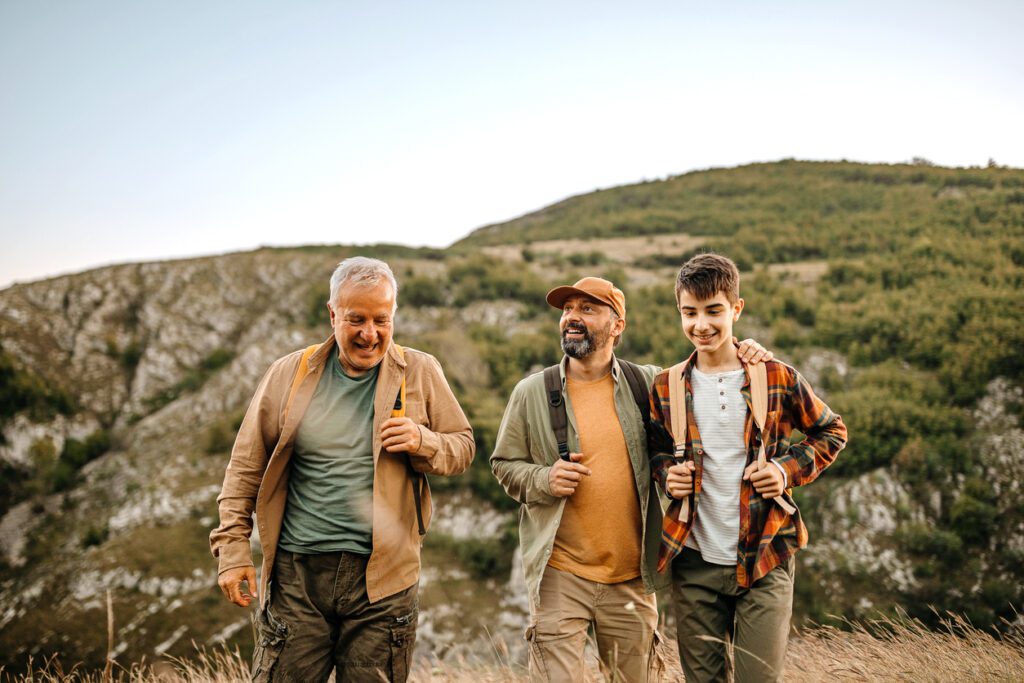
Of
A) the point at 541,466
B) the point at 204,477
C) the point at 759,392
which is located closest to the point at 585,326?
the point at 541,466

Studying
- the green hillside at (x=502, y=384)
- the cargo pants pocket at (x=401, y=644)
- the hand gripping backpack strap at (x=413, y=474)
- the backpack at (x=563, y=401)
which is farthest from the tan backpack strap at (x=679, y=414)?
the green hillside at (x=502, y=384)

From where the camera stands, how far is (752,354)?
288 cm

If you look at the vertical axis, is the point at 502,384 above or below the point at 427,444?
below

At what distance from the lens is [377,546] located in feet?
8.80

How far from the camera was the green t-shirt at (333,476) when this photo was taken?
2719mm

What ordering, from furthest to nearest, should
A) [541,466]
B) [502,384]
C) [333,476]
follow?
[502,384] < [541,466] < [333,476]

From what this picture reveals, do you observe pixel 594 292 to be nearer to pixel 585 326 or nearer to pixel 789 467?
pixel 585 326

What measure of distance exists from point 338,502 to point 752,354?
6.94ft

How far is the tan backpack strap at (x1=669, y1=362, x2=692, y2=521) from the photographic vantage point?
9.33 feet

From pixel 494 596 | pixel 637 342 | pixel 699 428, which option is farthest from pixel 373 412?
pixel 637 342

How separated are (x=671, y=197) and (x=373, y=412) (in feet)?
144

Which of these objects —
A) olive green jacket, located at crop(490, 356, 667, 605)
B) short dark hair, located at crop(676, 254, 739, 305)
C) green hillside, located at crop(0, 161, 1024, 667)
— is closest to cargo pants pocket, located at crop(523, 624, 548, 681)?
olive green jacket, located at crop(490, 356, 667, 605)

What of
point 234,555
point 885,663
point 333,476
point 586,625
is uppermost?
point 333,476

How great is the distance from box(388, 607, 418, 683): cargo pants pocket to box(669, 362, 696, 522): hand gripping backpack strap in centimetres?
140
